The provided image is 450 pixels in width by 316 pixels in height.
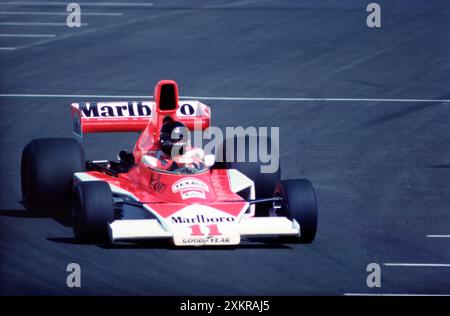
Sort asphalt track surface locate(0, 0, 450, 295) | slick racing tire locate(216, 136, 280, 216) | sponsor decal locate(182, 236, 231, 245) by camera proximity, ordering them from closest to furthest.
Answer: sponsor decal locate(182, 236, 231, 245) < asphalt track surface locate(0, 0, 450, 295) < slick racing tire locate(216, 136, 280, 216)

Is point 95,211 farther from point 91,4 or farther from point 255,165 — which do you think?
→ point 91,4

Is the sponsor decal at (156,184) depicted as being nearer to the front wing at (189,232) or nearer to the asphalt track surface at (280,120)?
the asphalt track surface at (280,120)

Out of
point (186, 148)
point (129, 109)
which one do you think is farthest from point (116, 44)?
point (186, 148)

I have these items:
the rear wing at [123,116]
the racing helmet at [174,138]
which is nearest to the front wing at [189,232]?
the racing helmet at [174,138]

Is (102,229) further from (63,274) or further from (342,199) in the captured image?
(342,199)

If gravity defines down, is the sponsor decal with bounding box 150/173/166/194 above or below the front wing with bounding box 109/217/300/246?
above

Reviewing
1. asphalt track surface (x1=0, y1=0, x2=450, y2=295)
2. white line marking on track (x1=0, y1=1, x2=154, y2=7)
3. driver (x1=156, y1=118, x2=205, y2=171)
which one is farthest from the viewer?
white line marking on track (x1=0, y1=1, x2=154, y2=7)

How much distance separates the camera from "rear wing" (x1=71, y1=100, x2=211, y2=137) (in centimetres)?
1889

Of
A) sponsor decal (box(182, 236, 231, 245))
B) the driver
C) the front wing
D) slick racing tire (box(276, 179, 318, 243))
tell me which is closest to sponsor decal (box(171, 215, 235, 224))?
the front wing

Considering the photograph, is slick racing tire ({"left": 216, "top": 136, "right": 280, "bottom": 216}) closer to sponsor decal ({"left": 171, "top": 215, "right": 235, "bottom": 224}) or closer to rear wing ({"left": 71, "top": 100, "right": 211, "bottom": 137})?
rear wing ({"left": 71, "top": 100, "right": 211, "bottom": 137})

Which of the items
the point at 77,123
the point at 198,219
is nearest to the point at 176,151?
the point at 198,219

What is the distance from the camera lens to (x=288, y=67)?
2966cm
